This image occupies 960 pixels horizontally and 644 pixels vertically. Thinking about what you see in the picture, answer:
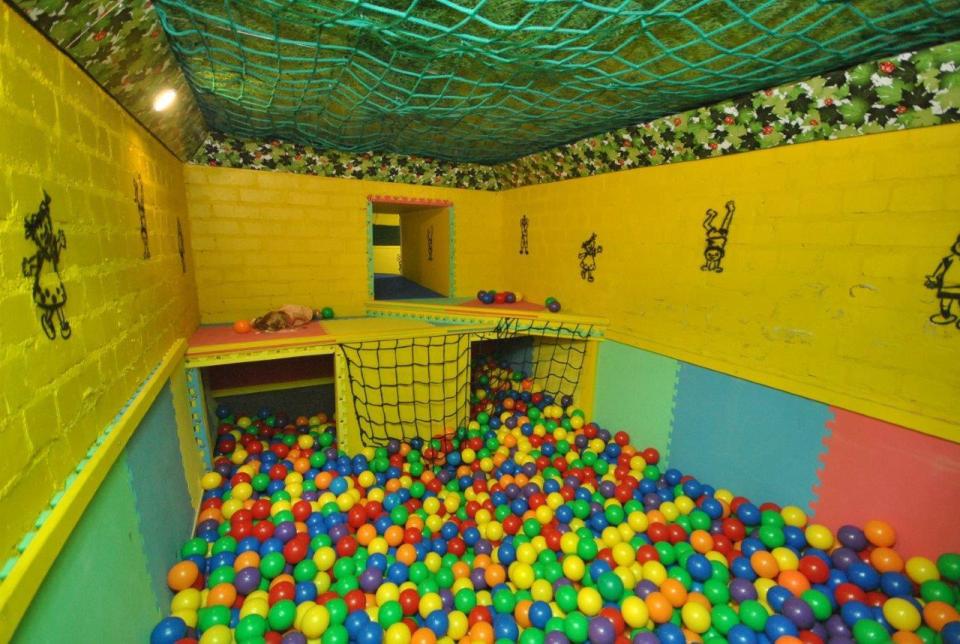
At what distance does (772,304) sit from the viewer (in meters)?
2.39

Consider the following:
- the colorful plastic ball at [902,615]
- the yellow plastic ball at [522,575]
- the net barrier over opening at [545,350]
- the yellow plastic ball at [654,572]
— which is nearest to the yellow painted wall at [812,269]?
the net barrier over opening at [545,350]

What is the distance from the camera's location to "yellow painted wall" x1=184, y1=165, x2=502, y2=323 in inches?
142

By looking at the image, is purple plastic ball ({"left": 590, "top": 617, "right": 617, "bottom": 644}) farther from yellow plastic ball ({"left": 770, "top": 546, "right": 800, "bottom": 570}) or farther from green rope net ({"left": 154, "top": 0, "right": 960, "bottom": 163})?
green rope net ({"left": 154, "top": 0, "right": 960, "bottom": 163})

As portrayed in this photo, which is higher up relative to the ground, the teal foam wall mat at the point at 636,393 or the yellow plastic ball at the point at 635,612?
the teal foam wall mat at the point at 636,393

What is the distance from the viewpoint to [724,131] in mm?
2514

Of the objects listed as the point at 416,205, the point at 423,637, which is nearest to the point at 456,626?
the point at 423,637

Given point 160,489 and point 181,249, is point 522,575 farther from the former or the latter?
point 181,249

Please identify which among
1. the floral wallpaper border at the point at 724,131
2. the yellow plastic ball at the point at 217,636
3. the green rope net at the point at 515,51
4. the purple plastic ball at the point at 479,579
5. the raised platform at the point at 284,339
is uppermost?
the green rope net at the point at 515,51

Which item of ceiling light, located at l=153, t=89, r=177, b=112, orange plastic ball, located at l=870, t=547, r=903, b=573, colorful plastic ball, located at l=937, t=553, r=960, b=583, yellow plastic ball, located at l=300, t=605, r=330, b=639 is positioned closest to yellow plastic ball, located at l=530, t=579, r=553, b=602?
yellow plastic ball, located at l=300, t=605, r=330, b=639

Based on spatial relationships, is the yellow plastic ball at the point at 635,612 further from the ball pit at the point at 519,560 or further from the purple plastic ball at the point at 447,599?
the purple plastic ball at the point at 447,599

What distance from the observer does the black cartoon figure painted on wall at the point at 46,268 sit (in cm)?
105

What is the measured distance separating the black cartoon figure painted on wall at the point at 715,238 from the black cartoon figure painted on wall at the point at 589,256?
3.09 feet

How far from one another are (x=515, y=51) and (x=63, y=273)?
1.80 metres

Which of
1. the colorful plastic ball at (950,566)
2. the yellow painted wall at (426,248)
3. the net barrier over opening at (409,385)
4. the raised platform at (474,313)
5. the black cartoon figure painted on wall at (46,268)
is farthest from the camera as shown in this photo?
the yellow painted wall at (426,248)
